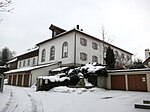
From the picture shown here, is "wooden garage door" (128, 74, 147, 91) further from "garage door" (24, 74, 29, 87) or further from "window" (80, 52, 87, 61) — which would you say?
"garage door" (24, 74, 29, 87)

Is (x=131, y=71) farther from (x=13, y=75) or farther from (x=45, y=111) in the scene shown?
(x=13, y=75)

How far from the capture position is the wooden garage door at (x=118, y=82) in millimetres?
20573

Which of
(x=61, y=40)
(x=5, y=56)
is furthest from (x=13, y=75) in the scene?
(x=5, y=56)

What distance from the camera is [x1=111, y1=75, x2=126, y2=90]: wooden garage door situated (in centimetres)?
2057

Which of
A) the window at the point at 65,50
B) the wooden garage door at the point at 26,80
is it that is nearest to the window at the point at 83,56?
the window at the point at 65,50

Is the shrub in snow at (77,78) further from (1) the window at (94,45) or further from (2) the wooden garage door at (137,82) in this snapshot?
(1) the window at (94,45)

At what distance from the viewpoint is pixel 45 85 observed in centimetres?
1950

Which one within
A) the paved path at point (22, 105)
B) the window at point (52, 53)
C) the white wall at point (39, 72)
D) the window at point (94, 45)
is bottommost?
the paved path at point (22, 105)

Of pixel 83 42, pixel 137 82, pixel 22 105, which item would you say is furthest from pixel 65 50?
pixel 22 105

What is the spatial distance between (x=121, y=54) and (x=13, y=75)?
26.1m

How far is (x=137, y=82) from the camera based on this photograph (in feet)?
63.1

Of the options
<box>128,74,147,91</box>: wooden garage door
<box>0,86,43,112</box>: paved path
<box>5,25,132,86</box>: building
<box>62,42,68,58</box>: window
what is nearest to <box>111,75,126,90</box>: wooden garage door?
<box>128,74,147,91</box>: wooden garage door

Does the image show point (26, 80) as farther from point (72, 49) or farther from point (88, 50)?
point (88, 50)

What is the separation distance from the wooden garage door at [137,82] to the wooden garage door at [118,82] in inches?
33.3
